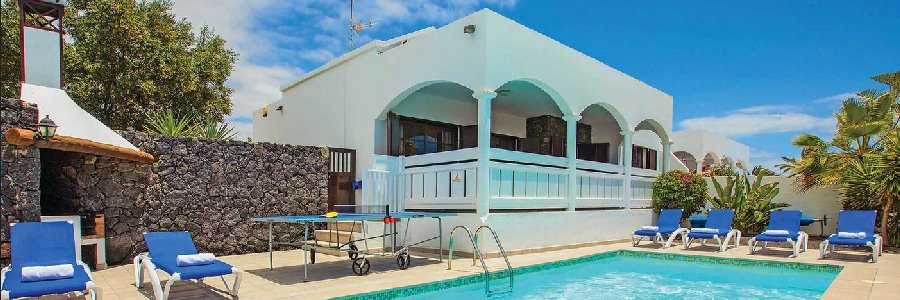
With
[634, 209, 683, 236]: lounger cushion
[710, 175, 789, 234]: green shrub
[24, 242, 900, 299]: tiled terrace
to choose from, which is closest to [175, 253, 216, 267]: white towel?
[24, 242, 900, 299]: tiled terrace

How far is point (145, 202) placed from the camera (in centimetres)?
1080

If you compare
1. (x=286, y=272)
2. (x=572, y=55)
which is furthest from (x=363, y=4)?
(x=286, y=272)

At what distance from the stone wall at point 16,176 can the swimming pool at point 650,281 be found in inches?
207

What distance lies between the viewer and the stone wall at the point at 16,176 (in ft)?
26.5

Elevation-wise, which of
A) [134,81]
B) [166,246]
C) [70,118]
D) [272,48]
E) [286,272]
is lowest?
[286,272]

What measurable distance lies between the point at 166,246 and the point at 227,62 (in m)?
16.3

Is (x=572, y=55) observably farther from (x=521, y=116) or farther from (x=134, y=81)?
(x=134, y=81)

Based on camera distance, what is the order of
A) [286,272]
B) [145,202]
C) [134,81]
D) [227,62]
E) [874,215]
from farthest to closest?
[227,62], [134,81], [874,215], [145,202], [286,272]

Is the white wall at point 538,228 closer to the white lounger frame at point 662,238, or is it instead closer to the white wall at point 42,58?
the white lounger frame at point 662,238

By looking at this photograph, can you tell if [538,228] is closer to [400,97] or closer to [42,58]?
[400,97]

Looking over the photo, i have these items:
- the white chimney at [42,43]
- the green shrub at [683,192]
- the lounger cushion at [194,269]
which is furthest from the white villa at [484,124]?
the white chimney at [42,43]

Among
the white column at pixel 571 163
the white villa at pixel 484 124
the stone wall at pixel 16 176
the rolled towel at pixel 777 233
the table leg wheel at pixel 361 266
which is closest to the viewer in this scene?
the stone wall at pixel 16 176

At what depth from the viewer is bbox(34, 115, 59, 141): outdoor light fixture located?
816 cm

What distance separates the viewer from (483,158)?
11.4 m
